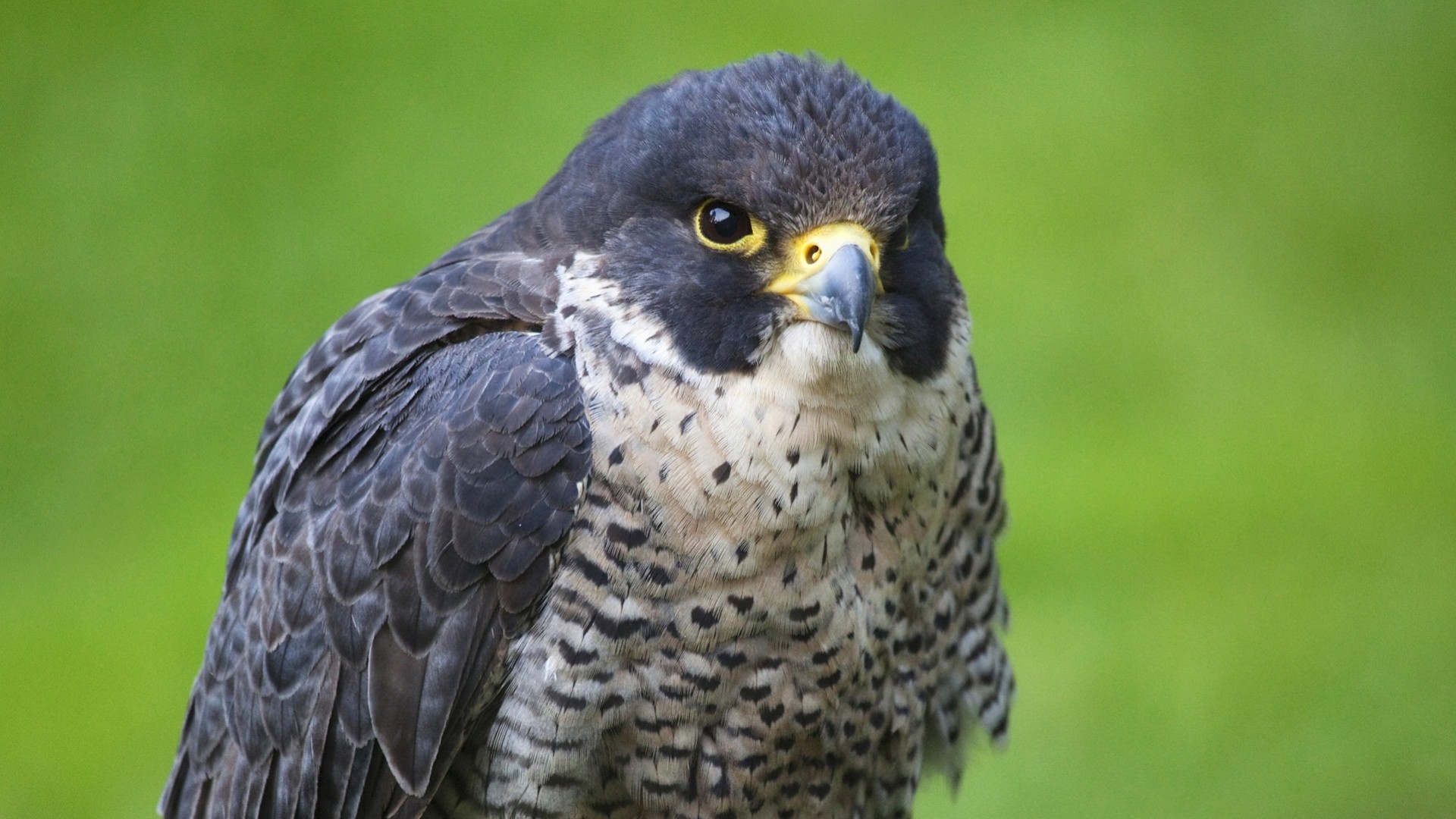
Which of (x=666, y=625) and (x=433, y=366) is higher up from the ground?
(x=433, y=366)

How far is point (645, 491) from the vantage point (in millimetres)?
2330

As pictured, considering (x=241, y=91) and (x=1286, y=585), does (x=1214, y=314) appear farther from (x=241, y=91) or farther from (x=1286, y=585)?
(x=241, y=91)

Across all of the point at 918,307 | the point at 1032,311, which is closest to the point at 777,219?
the point at 918,307

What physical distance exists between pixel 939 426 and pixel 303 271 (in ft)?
10.8

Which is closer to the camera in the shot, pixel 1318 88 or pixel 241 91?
pixel 241 91

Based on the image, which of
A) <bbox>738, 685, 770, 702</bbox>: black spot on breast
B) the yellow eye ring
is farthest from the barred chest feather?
the yellow eye ring

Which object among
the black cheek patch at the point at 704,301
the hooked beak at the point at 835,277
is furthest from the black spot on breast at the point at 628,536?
the hooked beak at the point at 835,277

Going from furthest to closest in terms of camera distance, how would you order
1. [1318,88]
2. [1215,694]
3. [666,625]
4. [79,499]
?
[1318,88] < [79,499] < [1215,694] < [666,625]

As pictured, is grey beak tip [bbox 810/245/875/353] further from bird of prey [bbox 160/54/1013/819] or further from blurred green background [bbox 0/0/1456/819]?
blurred green background [bbox 0/0/1456/819]

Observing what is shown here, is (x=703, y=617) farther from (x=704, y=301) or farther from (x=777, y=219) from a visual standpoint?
(x=777, y=219)

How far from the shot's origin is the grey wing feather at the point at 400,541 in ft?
7.70

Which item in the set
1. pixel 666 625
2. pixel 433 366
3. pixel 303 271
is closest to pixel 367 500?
pixel 433 366

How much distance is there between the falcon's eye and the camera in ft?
7.45

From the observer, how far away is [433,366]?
2.50m
